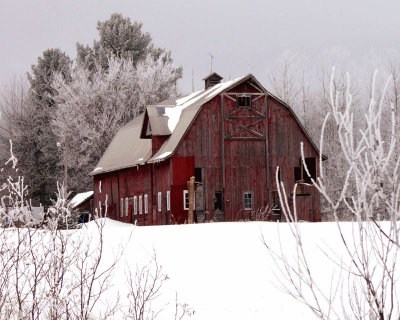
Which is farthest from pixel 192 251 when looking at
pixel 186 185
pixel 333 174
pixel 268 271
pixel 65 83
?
pixel 65 83

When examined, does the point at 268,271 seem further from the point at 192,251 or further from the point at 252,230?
the point at 252,230

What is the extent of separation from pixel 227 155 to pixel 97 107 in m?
22.0

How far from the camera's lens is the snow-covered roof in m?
36.6

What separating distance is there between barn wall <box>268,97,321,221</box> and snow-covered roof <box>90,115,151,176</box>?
623cm

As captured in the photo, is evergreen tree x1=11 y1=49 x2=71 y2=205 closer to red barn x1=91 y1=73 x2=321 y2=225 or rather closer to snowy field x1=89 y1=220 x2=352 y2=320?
red barn x1=91 y1=73 x2=321 y2=225

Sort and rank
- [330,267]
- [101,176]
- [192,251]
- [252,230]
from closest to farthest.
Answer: [330,267] < [192,251] < [252,230] < [101,176]

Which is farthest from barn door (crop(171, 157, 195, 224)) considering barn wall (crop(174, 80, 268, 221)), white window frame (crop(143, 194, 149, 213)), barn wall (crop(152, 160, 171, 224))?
white window frame (crop(143, 194, 149, 213))

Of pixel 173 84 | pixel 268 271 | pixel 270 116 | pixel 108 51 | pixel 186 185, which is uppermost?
pixel 108 51

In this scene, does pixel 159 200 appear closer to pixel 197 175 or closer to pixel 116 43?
pixel 197 175

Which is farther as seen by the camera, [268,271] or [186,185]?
[186,185]

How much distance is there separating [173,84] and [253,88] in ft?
76.9

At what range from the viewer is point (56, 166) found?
5409 centimetres

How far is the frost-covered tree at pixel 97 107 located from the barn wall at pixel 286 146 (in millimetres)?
19111

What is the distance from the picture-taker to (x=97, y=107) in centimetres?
5228
